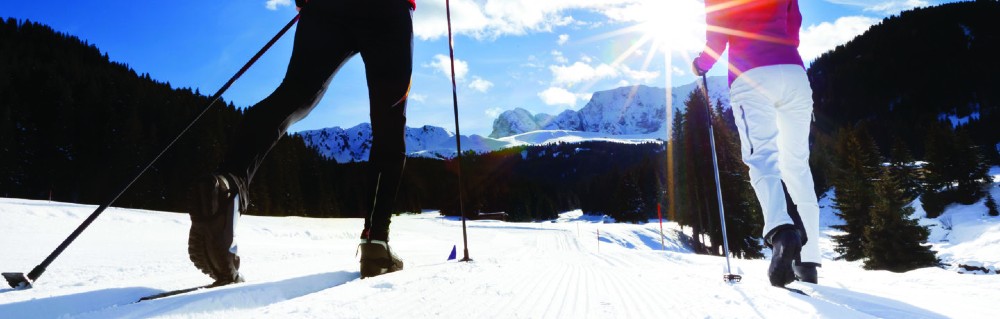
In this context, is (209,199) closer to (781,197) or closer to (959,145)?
(781,197)

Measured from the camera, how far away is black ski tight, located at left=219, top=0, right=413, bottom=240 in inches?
74.8

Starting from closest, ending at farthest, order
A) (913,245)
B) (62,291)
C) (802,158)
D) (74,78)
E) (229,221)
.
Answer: (62,291), (229,221), (802,158), (913,245), (74,78)

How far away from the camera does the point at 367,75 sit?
2217 millimetres

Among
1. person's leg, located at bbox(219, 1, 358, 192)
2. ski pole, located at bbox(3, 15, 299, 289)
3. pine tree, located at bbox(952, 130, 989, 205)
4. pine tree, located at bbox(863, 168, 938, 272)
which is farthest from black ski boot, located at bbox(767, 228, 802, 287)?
pine tree, located at bbox(952, 130, 989, 205)

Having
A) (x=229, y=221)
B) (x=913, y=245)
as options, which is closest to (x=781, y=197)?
(x=229, y=221)

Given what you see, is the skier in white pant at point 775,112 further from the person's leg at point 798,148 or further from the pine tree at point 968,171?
the pine tree at point 968,171

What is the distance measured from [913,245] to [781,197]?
27674 millimetres

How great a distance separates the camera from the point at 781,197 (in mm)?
2137

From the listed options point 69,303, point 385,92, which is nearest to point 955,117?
point 385,92

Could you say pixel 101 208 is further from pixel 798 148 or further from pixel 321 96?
pixel 798 148

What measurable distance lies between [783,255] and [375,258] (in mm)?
1746

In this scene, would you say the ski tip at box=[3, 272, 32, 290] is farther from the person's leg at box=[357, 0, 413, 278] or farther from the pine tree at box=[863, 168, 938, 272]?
the pine tree at box=[863, 168, 938, 272]

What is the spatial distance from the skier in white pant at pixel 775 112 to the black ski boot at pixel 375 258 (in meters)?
1.69

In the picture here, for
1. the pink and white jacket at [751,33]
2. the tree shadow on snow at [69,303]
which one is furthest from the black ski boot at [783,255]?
the tree shadow on snow at [69,303]
